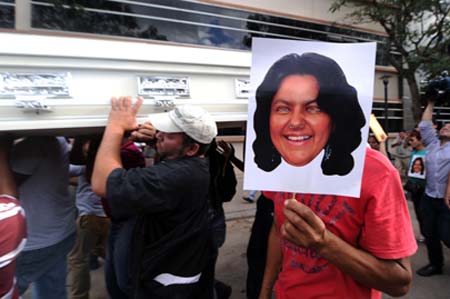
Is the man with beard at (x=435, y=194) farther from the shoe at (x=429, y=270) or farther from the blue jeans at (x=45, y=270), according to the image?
the blue jeans at (x=45, y=270)

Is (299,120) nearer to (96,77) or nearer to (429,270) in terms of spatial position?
(96,77)

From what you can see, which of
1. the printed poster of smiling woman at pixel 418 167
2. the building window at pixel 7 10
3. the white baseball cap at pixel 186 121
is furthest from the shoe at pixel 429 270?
the building window at pixel 7 10

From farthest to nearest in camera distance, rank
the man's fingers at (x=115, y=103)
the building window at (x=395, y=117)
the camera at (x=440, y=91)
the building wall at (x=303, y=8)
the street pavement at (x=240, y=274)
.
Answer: the building window at (x=395, y=117)
the building wall at (x=303, y=8)
the camera at (x=440, y=91)
the street pavement at (x=240, y=274)
the man's fingers at (x=115, y=103)

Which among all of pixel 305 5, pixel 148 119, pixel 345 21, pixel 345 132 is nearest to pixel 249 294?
pixel 148 119

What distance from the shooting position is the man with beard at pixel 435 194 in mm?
3855

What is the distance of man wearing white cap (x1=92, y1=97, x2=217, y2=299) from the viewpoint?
5.47 ft

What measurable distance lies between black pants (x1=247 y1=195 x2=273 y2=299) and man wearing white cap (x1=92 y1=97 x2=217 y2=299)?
1032 millimetres

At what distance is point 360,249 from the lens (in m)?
1.26

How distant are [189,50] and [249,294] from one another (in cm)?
240

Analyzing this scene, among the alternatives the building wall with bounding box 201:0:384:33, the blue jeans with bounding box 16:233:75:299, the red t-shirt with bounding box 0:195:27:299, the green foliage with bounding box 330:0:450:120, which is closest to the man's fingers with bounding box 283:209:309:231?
the red t-shirt with bounding box 0:195:27:299

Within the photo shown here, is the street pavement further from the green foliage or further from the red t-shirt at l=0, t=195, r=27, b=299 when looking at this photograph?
the green foliage

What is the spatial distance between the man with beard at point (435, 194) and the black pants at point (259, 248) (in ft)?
6.77

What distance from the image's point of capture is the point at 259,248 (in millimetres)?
3152

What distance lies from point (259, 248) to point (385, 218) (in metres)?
Result: 2.05
